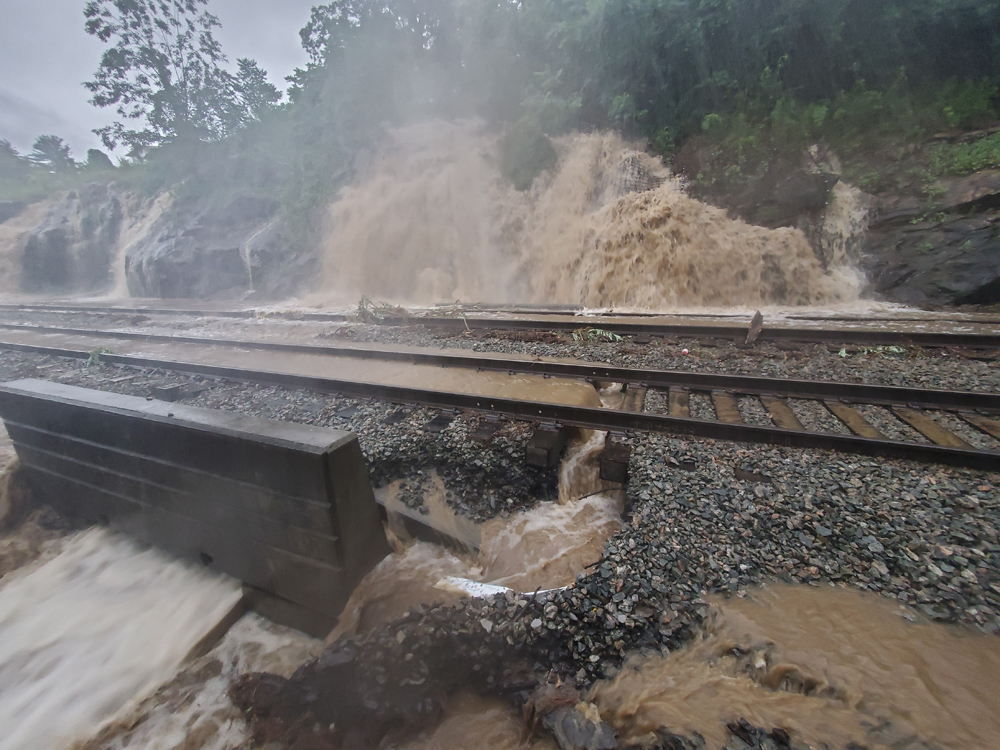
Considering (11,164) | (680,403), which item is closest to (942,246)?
(680,403)

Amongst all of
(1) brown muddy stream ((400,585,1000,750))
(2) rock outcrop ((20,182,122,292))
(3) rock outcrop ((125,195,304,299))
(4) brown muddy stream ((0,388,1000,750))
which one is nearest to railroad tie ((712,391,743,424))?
(4) brown muddy stream ((0,388,1000,750))

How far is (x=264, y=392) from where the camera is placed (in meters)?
6.74

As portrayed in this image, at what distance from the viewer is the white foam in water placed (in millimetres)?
3348

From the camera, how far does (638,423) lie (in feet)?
15.9

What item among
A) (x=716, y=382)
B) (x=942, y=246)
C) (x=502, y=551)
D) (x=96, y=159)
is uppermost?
(x=96, y=159)

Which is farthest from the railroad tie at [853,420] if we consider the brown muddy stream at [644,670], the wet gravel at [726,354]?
the brown muddy stream at [644,670]

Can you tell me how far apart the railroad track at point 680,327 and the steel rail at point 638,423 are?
155 inches

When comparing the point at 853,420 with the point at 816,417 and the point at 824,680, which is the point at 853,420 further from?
the point at 824,680

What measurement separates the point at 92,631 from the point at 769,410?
7078 mm

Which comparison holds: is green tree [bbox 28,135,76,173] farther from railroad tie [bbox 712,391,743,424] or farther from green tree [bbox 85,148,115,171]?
railroad tie [bbox 712,391,743,424]

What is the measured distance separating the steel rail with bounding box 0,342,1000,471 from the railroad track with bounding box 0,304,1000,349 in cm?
393

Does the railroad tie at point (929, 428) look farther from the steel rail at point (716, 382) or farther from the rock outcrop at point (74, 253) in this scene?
the rock outcrop at point (74, 253)

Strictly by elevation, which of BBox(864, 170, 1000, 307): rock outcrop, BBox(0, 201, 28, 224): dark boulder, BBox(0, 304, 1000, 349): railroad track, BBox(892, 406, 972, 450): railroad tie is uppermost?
BBox(0, 201, 28, 224): dark boulder

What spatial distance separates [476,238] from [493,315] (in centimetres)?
586
